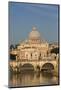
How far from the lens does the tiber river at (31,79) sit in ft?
10.2

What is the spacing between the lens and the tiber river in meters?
3.10

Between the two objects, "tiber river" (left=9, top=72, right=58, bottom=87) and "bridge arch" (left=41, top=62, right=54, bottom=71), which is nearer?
"tiber river" (left=9, top=72, right=58, bottom=87)

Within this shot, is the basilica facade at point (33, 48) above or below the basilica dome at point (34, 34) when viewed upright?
below

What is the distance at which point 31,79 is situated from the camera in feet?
10.3

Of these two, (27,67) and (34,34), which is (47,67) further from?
(34,34)

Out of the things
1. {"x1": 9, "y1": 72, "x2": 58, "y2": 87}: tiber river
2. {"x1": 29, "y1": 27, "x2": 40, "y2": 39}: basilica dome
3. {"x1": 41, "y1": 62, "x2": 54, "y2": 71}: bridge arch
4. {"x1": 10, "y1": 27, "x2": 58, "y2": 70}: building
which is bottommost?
{"x1": 9, "y1": 72, "x2": 58, "y2": 87}: tiber river

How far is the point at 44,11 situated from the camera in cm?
322

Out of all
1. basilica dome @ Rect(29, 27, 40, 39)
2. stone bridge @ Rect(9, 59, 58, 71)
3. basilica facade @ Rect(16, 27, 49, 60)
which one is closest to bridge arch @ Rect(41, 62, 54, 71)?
stone bridge @ Rect(9, 59, 58, 71)

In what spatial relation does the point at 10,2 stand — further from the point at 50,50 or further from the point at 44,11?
the point at 50,50

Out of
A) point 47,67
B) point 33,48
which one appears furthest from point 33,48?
point 47,67

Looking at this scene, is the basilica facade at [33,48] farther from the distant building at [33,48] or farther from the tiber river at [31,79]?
the tiber river at [31,79]

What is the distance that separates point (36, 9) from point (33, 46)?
506 mm

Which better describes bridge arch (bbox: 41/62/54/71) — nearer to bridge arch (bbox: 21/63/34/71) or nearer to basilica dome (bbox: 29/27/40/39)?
bridge arch (bbox: 21/63/34/71)

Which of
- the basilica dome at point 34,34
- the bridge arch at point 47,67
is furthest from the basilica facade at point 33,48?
the bridge arch at point 47,67
